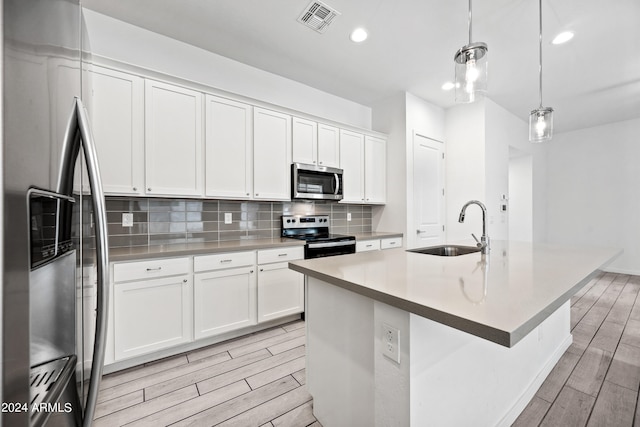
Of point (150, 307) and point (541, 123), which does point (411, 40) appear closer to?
point (541, 123)

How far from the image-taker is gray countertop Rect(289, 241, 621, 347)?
0.75 meters

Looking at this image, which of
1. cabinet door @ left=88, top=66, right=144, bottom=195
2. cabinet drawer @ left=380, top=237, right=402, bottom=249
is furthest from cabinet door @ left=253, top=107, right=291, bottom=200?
cabinet drawer @ left=380, top=237, right=402, bottom=249

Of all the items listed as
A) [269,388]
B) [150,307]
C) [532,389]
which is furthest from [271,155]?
[532,389]

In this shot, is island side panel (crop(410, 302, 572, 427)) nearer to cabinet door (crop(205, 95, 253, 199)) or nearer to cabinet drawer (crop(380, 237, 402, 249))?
cabinet drawer (crop(380, 237, 402, 249))

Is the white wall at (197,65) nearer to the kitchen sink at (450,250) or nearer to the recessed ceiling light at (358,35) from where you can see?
→ the recessed ceiling light at (358,35)

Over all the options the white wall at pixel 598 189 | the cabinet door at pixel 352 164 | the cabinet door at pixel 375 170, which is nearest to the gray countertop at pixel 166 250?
the cabinet door at pixel 352 164

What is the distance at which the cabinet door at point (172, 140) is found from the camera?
89.4 inches

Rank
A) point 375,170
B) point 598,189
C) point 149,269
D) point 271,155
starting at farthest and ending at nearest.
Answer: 1. point 598,189
2. point 375,170
3. point 271,155
4. point 149,269

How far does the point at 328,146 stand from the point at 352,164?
0.46 m

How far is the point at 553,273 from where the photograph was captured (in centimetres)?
126

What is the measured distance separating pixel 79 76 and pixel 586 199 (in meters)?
7.81

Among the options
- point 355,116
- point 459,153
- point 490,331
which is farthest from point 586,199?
point 490,331

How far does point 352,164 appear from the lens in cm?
372

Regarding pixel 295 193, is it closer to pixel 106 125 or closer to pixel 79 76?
pixel 106 125
